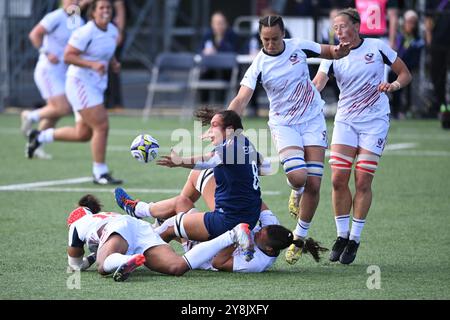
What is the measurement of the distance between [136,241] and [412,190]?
563 centimetres

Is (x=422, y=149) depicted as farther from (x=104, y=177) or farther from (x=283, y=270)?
(x=283, y=270)

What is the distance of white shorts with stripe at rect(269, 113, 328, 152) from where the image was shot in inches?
340

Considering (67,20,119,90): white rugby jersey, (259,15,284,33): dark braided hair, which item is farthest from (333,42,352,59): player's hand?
(67,20,119,90): white rugby jersey

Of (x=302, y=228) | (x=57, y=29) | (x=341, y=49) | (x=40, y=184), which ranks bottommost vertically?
(x=40, y=184)

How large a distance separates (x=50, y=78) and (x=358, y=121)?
7728 mm

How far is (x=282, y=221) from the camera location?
10.4 m

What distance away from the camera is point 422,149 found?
1672cm

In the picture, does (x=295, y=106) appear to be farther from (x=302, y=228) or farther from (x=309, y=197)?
(x=302, y=228)

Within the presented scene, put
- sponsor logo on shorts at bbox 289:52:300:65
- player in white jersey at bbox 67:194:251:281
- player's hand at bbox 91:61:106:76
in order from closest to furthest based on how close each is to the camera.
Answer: player in white jersey at bbox 67:194:251:281, sponsor logo on shorts at bbox 289:52:300:65, player's hand at bbox 91:61:106:76

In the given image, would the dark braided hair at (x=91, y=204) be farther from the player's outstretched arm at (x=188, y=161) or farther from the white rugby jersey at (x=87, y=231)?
the player's outstretched arm at (x=188, y=161)

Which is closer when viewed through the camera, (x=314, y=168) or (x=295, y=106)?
(x=314, y=168)

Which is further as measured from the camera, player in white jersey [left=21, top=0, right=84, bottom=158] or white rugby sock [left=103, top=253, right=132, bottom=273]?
player in white jersey [left=21, top=0, right=84, bottom=158]

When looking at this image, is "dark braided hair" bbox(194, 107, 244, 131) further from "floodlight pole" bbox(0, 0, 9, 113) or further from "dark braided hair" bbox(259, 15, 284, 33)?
"floodlight pole" bbox(0, 0, 9, 113)

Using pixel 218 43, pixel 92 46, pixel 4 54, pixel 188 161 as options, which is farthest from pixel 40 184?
pixel 4 54
